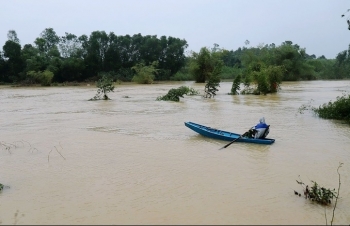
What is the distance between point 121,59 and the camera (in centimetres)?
5125

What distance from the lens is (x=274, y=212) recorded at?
18.2ft

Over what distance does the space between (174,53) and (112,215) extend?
156 ft

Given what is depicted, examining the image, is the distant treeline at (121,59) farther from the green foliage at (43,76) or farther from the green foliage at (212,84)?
the green foliage at (212,84)

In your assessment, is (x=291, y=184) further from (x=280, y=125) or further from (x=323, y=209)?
(x=280, y=125)

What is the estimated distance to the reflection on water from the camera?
5.53 metres

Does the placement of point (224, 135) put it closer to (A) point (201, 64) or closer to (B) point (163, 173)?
(B) point (163, 173)

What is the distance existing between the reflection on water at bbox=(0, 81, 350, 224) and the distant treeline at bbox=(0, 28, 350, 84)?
107 ft

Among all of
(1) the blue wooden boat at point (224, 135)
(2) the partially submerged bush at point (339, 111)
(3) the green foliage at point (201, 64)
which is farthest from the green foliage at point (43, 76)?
(1) the blue wooden boat at point (224, 135)

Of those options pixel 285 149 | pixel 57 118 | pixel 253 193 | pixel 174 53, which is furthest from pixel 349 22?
pixel 174 53

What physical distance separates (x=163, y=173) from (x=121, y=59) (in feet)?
148

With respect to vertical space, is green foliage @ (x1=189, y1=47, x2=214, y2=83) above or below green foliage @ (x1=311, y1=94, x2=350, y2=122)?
above

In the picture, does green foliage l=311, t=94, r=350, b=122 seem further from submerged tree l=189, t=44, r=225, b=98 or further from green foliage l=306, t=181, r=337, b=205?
Result: submerged tree l=189, t=44, r=225, b=98

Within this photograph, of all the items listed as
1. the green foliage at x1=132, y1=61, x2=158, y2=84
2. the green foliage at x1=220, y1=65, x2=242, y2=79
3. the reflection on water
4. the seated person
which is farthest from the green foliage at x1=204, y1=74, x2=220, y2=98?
the green foliage at x1=220, y1=65, x2=242, y2=79

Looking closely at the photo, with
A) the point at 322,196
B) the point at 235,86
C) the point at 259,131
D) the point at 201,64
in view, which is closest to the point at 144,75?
the point at 201,64
